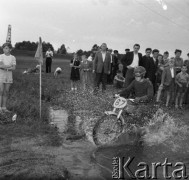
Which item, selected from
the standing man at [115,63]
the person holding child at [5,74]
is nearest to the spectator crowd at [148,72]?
the standing man at [115,63]

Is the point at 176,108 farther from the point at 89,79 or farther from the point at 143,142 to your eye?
the point at 143,142

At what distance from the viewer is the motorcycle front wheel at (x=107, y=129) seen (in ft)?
28.6

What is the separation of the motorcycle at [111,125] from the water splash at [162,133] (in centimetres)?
68

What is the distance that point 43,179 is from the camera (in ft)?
20.4

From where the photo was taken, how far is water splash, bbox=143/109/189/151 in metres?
9.15

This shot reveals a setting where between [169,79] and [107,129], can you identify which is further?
[169,79]

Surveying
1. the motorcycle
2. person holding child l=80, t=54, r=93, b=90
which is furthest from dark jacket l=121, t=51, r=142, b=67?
the motorcycle

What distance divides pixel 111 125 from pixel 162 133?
5.31 feet

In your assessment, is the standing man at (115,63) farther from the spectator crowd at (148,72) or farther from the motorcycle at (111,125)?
the motorcycle at (111,125)

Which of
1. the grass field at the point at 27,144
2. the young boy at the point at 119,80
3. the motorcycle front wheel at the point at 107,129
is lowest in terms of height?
the grass field at the point at 27,144

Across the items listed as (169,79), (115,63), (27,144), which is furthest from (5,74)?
(115,63)

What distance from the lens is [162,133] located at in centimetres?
970

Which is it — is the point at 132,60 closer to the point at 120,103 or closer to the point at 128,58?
the point at 128,58

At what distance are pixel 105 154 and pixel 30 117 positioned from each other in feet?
13.0
